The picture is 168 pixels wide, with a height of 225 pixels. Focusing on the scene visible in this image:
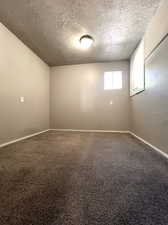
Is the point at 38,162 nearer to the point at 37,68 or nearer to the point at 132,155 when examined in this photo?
the point at 132,155

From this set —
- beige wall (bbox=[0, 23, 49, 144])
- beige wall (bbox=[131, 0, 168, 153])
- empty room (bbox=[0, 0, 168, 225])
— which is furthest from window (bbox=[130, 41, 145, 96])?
beige wall (bbox=[0, 23, 49, 144])

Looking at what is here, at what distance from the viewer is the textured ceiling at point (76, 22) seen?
2043mm

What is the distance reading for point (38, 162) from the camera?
5.74 ft

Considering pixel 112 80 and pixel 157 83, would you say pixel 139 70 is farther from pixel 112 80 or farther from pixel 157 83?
pixel 112 80

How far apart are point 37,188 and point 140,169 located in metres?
Result: 1.24

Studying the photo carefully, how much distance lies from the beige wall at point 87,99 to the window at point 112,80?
0.15 meters

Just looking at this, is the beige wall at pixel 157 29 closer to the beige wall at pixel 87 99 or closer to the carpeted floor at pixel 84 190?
the beige wall at pixel 87 99

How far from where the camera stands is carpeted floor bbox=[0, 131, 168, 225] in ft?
2.67

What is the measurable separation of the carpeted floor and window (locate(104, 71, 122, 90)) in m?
3.03

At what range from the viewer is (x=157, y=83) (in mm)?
2072

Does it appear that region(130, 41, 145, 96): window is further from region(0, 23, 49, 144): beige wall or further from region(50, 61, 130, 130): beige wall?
region(0, 23, 49, 144): beige wall

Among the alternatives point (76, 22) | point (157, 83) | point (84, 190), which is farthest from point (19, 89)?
point (157, 83)

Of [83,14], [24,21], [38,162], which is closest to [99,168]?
[38,162]

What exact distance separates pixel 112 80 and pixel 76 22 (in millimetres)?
2419
